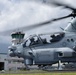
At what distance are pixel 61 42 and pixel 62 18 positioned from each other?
4.44 m

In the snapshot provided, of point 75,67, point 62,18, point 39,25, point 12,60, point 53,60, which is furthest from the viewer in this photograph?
point 12,60

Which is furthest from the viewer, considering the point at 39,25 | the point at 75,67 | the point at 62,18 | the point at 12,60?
the point at 12,60

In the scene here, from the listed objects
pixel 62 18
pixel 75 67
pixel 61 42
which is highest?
pixel 62 18

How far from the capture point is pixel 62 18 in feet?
131

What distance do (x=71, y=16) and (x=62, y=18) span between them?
2131 millimetres

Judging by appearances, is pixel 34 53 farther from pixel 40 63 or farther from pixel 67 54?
pixel 67 54

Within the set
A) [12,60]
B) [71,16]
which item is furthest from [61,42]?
[12,60]

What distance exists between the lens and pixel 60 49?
139 ft

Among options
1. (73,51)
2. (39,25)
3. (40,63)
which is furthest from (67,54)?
(39,25)

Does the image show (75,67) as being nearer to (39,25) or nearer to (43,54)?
(43,54)

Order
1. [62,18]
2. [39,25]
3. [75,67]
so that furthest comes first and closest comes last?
[75,67]
[62,18]
[39,25]

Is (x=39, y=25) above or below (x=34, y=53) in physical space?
above

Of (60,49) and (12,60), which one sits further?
(12,60)

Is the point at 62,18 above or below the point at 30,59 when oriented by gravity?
above
